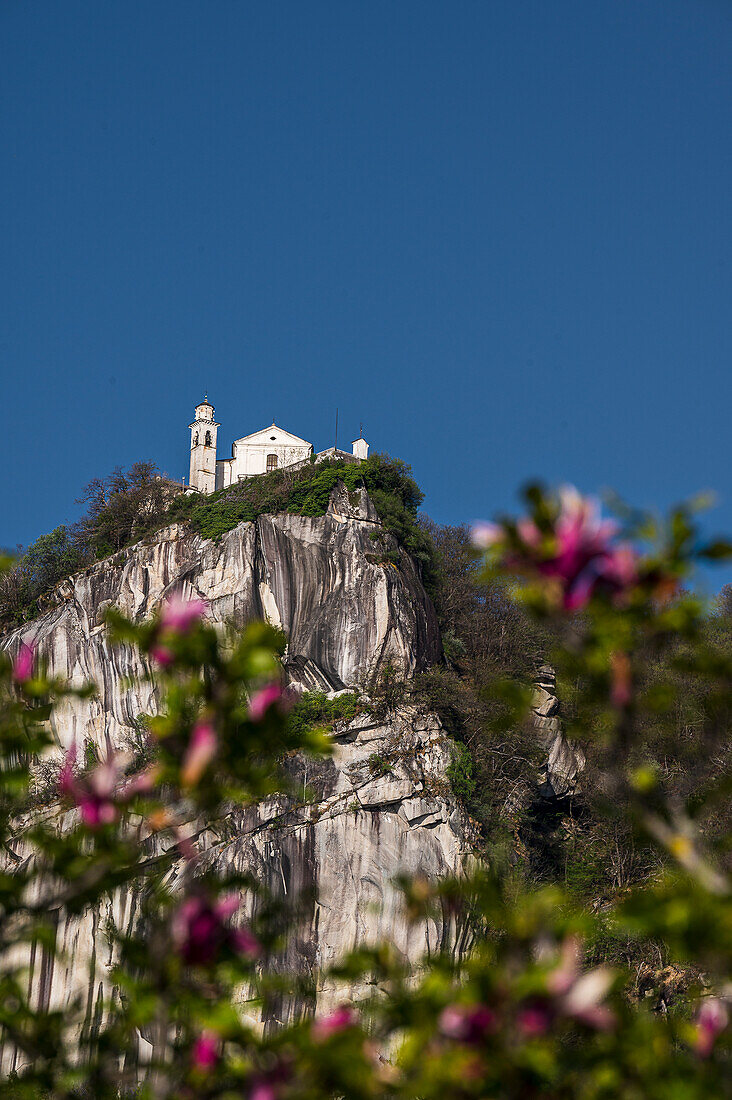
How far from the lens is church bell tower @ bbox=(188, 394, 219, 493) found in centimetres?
4109

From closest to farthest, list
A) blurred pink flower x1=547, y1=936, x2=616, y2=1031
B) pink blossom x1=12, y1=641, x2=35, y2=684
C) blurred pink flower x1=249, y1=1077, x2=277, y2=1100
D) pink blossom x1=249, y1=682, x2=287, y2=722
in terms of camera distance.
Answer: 1. blurred pink flower x1=547, y1=936, x2=616, y2=1031
2. blurred pink flower x1=249, y1=1077, x2=277, y2=1100
3. pink blossom x1=249, y1=682, x2=287, y2=722
4. pink blossom x1=12, y1=641, x2=35, y2=684

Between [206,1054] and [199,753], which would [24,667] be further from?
[206,1054]

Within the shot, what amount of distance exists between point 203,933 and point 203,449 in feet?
130

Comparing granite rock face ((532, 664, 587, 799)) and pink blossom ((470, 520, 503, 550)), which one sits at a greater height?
granite rock face ((532, 664, 587, 799))

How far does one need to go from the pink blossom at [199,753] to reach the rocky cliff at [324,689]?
70.4 ft

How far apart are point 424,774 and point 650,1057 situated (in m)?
26.3

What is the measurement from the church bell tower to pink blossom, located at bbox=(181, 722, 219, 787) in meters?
38.1

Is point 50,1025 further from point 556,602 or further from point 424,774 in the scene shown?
point 424,774

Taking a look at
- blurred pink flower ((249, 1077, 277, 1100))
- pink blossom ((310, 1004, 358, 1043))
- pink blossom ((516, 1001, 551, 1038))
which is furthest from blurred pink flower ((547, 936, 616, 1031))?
blurred pink flower ((249, 1077, 277, 1100))

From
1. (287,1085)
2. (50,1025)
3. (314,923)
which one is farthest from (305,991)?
(314,923)

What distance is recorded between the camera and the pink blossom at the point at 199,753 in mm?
2754

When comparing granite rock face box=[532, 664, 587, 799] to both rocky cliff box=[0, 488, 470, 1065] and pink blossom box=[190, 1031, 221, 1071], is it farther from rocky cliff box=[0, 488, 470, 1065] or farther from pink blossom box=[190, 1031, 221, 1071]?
pink blossom box=[190, 1031, 221, 1071]

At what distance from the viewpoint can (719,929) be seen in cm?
240

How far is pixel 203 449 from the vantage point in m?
41.8
